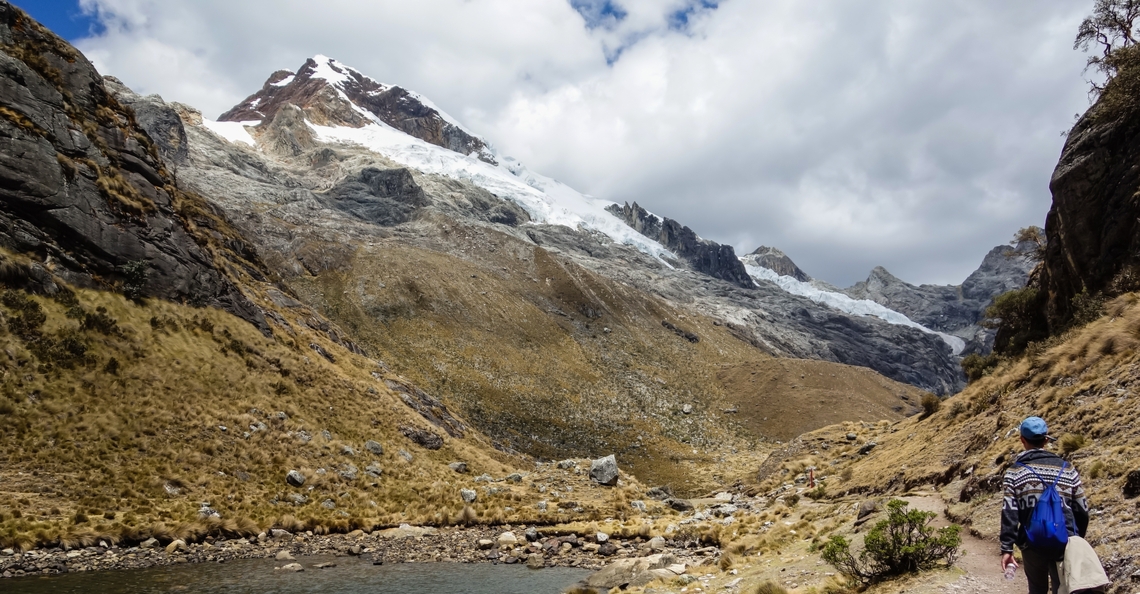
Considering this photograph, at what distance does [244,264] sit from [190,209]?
21.9 feet

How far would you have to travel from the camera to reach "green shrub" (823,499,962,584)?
11.0 metres

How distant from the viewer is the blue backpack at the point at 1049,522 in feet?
22.5

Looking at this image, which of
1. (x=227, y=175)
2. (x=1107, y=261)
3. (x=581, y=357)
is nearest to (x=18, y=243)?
(x=1107, y=261)

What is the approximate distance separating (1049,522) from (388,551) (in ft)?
84.3

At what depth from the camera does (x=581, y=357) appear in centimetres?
10244

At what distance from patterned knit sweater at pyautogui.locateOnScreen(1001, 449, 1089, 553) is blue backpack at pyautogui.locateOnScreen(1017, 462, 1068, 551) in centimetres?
5

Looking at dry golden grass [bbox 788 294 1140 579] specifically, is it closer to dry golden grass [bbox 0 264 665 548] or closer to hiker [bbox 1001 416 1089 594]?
hiker [bbox 1001 416 1089 594]

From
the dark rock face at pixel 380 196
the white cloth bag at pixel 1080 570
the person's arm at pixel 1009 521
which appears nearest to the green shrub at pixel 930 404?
the person's arm at pixel 1009 521

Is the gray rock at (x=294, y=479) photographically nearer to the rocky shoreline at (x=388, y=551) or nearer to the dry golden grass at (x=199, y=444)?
the dry golden grass at (x=199, y=444)

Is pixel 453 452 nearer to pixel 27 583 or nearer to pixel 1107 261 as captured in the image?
pixel 27 583

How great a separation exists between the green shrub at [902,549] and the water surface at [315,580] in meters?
12.4

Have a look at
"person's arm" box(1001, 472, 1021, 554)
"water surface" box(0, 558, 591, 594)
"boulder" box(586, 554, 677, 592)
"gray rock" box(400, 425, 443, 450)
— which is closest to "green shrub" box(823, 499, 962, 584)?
"person's arm" box(1001, 472, 1021, 554)

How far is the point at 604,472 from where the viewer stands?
4228 cm

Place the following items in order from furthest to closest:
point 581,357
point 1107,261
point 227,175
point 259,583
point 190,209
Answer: point 227,175, point 581,357, point 190,209, point 1107,261, point 259,583
